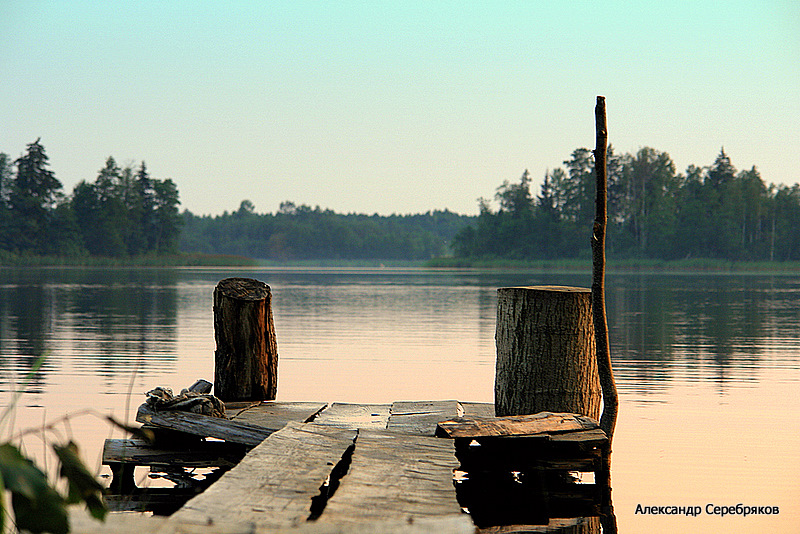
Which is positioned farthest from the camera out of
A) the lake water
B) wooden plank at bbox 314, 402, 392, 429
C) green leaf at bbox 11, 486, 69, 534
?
the lake water

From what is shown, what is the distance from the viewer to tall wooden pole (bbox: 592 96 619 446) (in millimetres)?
7805

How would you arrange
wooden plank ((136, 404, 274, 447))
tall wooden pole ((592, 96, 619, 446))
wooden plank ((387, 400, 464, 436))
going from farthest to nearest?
tall wooden pole ((592, 96, 619, 446)) → wooden plank ((387, 400, 464, 436)) → wooden plank ((136, 404, 274, 447))

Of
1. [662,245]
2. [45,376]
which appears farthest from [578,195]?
[45,376]

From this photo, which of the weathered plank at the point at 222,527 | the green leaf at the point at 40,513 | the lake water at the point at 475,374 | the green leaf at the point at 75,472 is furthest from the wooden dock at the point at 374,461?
the green leaf at the point at 40,513

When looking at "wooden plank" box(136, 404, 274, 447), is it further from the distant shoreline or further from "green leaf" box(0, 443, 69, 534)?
the distant shoreline

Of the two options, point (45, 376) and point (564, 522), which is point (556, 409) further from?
point (45, 376)

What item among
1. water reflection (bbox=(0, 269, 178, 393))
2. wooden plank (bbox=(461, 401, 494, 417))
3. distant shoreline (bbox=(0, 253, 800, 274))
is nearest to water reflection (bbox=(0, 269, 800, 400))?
water reflection (bbox=(0, 269, 178, 393))

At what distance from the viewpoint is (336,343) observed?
20047 millimetres

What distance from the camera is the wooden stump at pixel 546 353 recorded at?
7.59m

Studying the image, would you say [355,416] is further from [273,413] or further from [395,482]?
[395,482]

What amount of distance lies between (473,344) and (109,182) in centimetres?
11815

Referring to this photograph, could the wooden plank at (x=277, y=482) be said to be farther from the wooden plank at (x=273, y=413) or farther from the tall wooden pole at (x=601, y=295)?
the tall wooden pole at (x=601, y=295)

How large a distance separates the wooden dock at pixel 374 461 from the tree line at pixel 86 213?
112 metres

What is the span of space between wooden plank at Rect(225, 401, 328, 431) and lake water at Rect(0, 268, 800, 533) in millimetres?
1224
